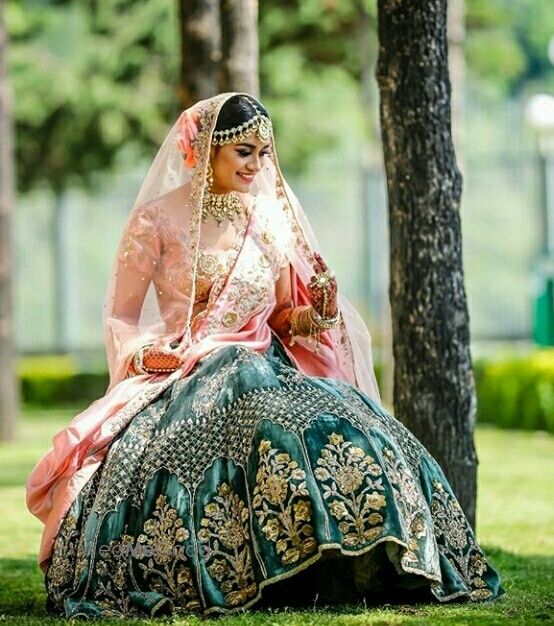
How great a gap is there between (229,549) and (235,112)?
1550mm

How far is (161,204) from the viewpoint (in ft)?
20.4

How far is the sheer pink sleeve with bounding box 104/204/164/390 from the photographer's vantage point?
612 centimetres

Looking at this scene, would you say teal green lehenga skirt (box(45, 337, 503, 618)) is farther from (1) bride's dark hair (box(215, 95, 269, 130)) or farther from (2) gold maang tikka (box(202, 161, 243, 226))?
(1) bride's dark hair (box(215, 95, 269, 130))

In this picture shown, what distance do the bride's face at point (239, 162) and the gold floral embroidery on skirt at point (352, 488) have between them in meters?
1.22

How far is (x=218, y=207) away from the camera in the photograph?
6207 millimetres

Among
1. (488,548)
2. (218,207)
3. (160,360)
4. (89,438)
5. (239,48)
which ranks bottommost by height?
(488,548)

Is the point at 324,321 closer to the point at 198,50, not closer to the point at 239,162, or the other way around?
the point at 239,162

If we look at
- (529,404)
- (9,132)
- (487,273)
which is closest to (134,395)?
(9,132)

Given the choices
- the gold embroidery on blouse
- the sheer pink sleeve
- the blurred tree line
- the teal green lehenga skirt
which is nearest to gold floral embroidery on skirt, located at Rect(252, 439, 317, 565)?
the teal green lehenga skirt

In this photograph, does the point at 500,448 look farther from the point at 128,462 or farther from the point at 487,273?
the point at 487,273

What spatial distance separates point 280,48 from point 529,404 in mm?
5498

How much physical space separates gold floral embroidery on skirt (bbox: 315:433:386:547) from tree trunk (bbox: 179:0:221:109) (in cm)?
604

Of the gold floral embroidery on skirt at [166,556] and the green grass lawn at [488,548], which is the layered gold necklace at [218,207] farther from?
the green grass lawn at [488,548]

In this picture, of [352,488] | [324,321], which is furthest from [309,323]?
[352,488]
